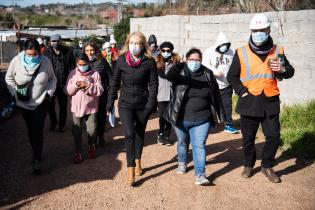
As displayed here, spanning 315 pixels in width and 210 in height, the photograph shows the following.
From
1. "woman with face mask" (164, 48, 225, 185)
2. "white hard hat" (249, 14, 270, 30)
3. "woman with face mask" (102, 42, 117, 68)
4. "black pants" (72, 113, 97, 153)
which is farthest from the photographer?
"woman with face mask" (102, 42, 117, 68)

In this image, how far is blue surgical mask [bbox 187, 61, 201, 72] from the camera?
17.2ft

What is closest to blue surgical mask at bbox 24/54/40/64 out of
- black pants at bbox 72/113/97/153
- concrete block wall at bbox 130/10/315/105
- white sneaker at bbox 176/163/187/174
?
black pants at bbox 72/113/97/153

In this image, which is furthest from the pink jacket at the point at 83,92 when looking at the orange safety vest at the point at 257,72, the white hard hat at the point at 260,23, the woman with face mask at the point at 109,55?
the woman with face mask at the point at 109,55

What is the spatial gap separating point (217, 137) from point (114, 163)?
2.47m

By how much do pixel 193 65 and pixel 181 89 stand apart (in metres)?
0.35

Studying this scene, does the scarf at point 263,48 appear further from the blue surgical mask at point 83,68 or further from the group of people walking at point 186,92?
the blue surgical mask at point 83,68

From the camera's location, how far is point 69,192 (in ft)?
16.8

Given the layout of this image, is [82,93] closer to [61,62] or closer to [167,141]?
[61,62]

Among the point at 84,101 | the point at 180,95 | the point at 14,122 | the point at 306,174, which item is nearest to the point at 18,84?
the point at 84,101

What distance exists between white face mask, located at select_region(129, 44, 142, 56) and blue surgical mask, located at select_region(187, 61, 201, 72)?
2.18ft

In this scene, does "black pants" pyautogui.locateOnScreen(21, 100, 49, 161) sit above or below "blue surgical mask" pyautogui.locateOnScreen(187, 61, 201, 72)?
below

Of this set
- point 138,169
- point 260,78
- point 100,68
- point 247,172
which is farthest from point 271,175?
point 100,68

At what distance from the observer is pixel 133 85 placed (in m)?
5.29

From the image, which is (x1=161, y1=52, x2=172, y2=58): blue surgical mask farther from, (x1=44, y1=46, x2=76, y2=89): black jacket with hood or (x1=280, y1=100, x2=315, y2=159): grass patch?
(x1=280, y1=100, x2=315, y2=159): grass patch
